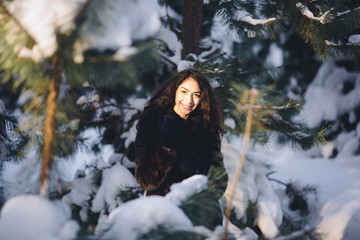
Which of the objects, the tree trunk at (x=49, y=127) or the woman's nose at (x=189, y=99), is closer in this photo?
the tree trunk at (x=49, y=127)

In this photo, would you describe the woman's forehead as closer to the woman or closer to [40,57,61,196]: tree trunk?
the woman

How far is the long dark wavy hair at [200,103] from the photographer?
183 cm

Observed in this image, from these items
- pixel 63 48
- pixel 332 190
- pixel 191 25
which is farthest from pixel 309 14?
pixel 332 190

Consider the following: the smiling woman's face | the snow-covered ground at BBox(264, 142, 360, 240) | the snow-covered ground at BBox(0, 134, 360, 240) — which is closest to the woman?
the smiling woman's face

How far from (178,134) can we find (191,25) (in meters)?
1.26

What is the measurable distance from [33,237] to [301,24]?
187cm

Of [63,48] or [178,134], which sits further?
A: [178,134]

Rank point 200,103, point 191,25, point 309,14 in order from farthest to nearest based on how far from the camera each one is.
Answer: point 191,25, point 200,103, point 309,14

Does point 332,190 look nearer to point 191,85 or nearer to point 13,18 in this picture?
point 191,85

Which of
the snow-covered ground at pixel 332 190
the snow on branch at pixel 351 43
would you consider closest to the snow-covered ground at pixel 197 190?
the snow-covered ground at pixel 332 190

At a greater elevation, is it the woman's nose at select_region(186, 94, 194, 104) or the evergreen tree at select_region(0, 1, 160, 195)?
the evergreen tree at select_region(0, 1, 160, 195)

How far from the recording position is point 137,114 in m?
2.40

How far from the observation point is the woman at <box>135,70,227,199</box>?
4.95 ft

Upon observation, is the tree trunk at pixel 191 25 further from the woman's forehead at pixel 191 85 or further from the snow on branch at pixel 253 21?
the snow on branch at pixel 253 21
